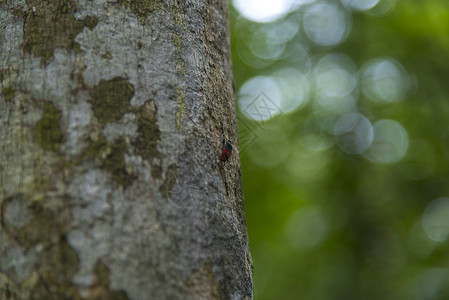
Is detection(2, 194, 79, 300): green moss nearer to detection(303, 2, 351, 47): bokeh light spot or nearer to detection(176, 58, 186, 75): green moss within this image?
detection(176, 58, 186, 75): green moss

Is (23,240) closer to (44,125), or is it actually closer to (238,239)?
(44,125)

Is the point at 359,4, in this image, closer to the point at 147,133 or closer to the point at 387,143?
the point at 387,143

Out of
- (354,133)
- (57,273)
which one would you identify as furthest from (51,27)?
(354,133)

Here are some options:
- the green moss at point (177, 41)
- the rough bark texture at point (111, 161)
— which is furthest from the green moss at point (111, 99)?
the green moss at point (177, 41)

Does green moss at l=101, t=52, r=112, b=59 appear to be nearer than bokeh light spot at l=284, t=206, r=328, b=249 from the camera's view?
Yes

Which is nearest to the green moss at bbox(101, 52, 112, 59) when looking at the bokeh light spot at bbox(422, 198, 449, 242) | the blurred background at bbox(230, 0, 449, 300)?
the blurred background at bbox(230, 0, 449, 300)
